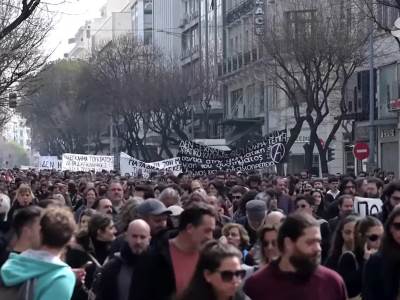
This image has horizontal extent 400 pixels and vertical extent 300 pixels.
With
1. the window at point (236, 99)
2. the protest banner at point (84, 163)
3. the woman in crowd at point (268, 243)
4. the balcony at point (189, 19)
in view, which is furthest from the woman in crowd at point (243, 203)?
the balcony at point (189, 19)

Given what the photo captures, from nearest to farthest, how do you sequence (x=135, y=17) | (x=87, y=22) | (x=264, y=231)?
(x=264, y=231) → (x=135, y=17) → (x=87, y=22)

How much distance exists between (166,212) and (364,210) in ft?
18.1

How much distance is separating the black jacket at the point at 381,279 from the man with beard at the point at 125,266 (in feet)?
5.32

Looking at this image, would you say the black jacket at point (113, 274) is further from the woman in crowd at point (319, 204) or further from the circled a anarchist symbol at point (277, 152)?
the circled a anarchist symbol at point (277, 152)

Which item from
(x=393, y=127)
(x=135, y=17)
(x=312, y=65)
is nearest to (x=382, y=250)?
(x=312, y=65)

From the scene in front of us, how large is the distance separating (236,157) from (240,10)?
36.0 meters

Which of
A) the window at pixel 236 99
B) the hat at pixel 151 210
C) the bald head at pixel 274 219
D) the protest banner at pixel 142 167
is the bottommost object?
the protest banner at pixel 142 167

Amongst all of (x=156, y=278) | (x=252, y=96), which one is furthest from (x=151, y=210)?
(x=252, y=96)

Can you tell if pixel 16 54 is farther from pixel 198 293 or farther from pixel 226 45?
pixel 226 45

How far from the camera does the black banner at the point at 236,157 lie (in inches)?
1229

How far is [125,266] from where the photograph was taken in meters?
8.43

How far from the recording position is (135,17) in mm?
121812

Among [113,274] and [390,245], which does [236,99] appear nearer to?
[113,274]

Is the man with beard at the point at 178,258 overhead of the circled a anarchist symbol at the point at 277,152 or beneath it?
beneath
